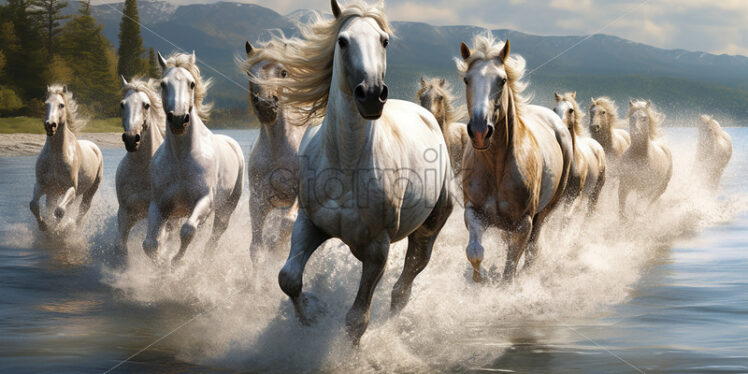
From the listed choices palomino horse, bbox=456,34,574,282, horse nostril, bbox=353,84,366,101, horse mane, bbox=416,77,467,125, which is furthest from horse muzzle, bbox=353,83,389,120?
horse mane, bbox=416,77,467,125

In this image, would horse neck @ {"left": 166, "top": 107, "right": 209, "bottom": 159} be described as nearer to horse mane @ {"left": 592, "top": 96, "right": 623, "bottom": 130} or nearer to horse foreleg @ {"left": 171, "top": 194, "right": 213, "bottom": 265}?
horse foreleg @ {"left": 171, "top": 194, "right": 213, "bottom": 265}

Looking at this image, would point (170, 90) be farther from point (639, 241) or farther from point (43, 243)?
point (639, 241)

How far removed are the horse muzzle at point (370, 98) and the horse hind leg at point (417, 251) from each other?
1.80 metres

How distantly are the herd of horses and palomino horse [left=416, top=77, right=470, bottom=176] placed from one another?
2cm

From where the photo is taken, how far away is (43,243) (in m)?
11.7

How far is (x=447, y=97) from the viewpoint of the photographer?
949 cm

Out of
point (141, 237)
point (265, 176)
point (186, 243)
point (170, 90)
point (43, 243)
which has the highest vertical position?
point (170, 90)

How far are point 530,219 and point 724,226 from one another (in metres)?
8.85

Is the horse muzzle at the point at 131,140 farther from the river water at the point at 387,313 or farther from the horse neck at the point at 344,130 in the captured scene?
the horse neck at the point at 344,130

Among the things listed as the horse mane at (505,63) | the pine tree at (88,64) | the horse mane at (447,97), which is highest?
the horse mane at (505,63)

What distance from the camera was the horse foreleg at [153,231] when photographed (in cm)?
721

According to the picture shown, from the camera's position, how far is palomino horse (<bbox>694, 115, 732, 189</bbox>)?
675 inches

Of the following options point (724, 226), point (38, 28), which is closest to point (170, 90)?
point (724, 226)

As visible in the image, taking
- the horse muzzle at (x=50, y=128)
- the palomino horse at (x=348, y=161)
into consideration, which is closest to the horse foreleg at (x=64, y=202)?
the horse muzzle at (x=50, y=128)
